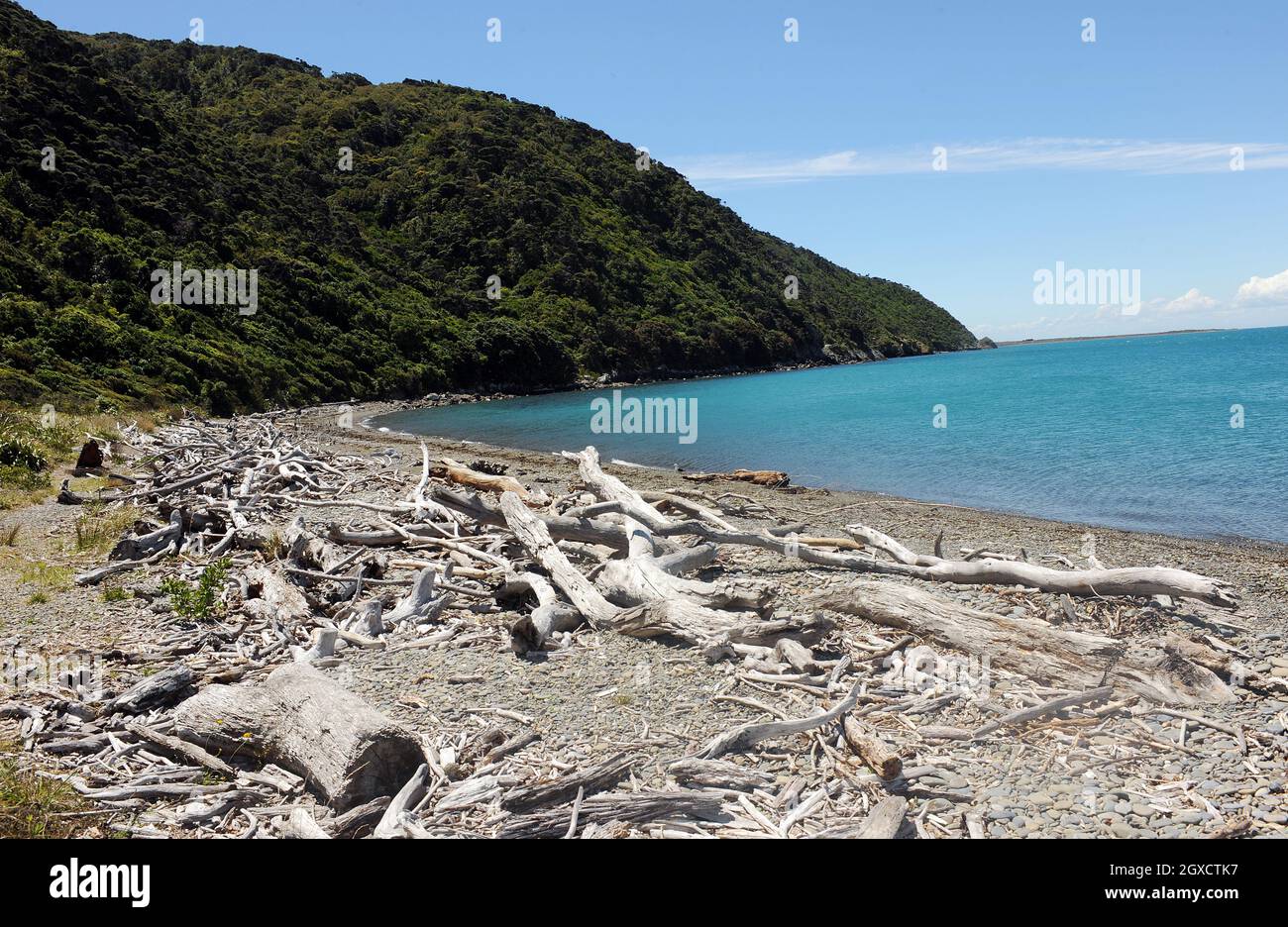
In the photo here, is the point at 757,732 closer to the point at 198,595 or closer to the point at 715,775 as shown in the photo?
the point at 715,775

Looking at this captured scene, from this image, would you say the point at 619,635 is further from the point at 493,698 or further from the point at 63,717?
the point at 63,717

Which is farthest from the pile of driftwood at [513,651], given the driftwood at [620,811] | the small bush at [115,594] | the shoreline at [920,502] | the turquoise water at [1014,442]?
the turquoise water at [1014,442]

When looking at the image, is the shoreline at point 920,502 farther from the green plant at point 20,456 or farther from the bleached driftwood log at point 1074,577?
the green plant at point 20,456

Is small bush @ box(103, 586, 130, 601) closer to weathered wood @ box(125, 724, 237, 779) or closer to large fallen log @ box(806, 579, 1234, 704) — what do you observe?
weathered wood @ box(125, 724, 237, 779)

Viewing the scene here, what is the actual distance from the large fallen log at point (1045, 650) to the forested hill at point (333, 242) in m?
30.9

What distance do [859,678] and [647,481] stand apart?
17038 millimetres

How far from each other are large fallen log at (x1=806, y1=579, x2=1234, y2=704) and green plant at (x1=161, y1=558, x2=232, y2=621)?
7059mm

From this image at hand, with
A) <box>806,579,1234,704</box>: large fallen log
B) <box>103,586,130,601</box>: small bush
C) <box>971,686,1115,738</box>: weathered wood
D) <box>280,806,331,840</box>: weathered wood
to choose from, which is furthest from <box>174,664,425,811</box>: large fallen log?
<box>806,579,1234,704</box>: large fallen log

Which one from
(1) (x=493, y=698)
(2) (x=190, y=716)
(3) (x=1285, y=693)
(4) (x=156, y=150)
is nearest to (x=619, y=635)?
(1) (x=493, y=698)

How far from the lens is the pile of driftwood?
5062 mm

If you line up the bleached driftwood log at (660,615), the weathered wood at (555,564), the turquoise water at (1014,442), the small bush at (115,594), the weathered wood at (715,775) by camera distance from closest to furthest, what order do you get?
the weathered wood at (715,775), the bleached driftwood log at (660,615), the weathered wood at (555,564), the small bush at (115,594), the turquoise water at (1014,442)

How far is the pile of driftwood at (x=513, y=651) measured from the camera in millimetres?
5062

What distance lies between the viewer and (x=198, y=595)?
341 inches

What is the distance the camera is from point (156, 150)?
6419 cm
